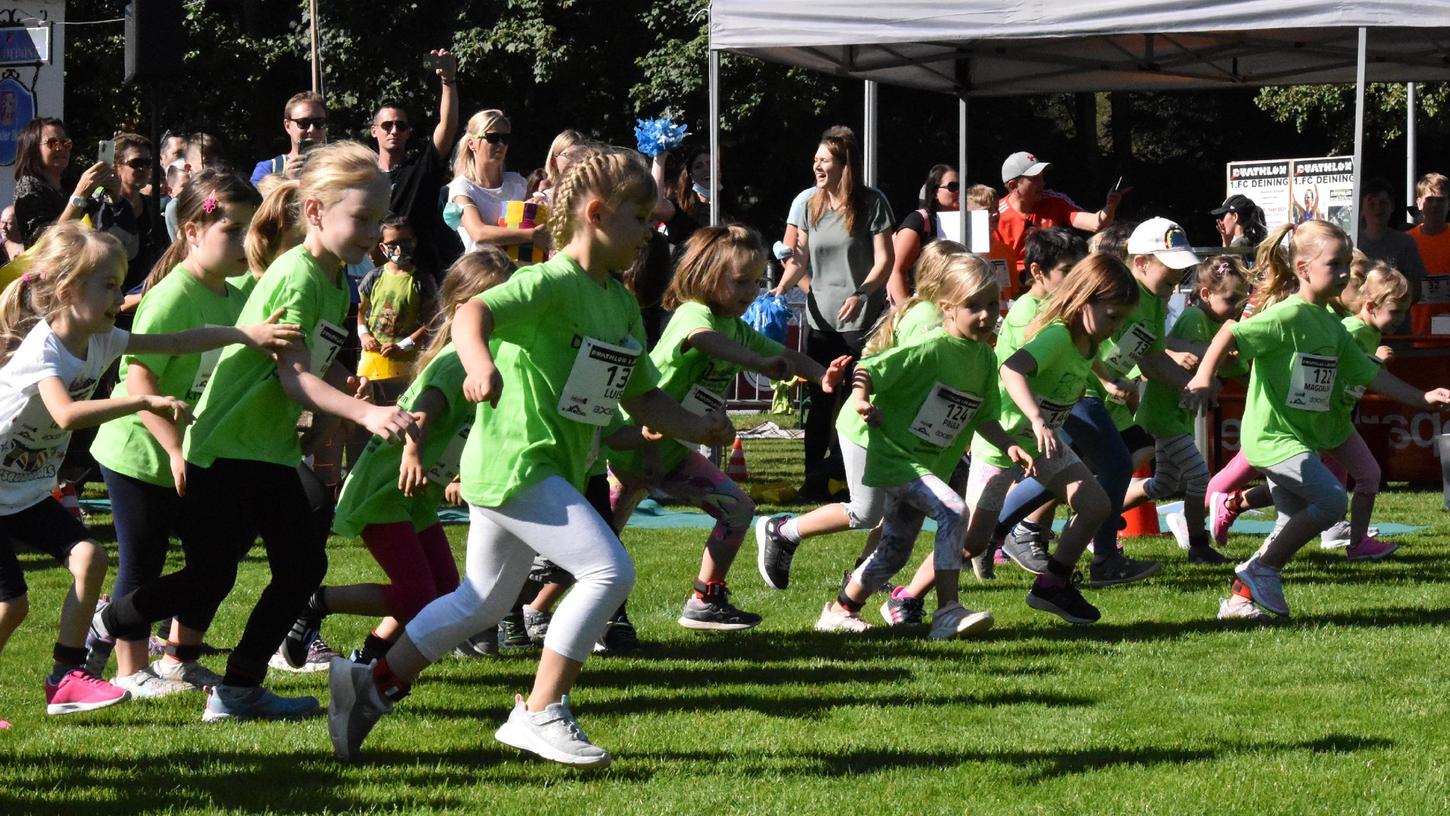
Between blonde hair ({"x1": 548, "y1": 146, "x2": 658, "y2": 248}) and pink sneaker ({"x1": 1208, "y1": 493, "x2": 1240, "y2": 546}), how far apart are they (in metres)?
5.23

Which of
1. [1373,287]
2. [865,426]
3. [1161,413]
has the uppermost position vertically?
[1373,287]

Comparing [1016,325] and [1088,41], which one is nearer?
[1016,325]

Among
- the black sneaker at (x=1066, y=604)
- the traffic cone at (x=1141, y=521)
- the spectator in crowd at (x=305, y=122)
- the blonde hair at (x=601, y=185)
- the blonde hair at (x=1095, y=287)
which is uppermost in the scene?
the spectator in crowd at (x=305, y=122)

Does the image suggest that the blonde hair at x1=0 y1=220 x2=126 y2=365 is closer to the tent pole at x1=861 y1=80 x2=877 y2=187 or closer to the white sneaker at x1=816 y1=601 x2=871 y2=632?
the white sneaker at x1=816 y1=601 x2=871 y2=632

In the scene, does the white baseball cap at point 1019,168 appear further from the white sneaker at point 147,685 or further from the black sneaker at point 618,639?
the white sneaker at point 147,685

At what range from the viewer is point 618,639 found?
6836mm

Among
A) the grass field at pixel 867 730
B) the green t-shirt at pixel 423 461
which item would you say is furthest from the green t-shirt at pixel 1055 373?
the green t-shirt at pixel 423 461

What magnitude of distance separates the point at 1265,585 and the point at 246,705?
12.8 ft

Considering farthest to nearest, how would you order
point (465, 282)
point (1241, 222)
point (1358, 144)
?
point (1241, 222)
point (1358, 144)
point (465, 282)

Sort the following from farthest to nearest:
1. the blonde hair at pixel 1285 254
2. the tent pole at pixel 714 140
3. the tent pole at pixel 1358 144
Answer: the tent pole at pixel 714 140 → the tent pole at pixel 1358 144 → the blonde hair at pixel 1285 254

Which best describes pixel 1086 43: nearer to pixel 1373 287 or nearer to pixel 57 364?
pixel 1373 287

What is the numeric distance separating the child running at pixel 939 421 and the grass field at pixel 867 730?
0.29 m

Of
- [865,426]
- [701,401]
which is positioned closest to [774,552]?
[865,426]

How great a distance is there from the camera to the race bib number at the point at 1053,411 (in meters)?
7.46
